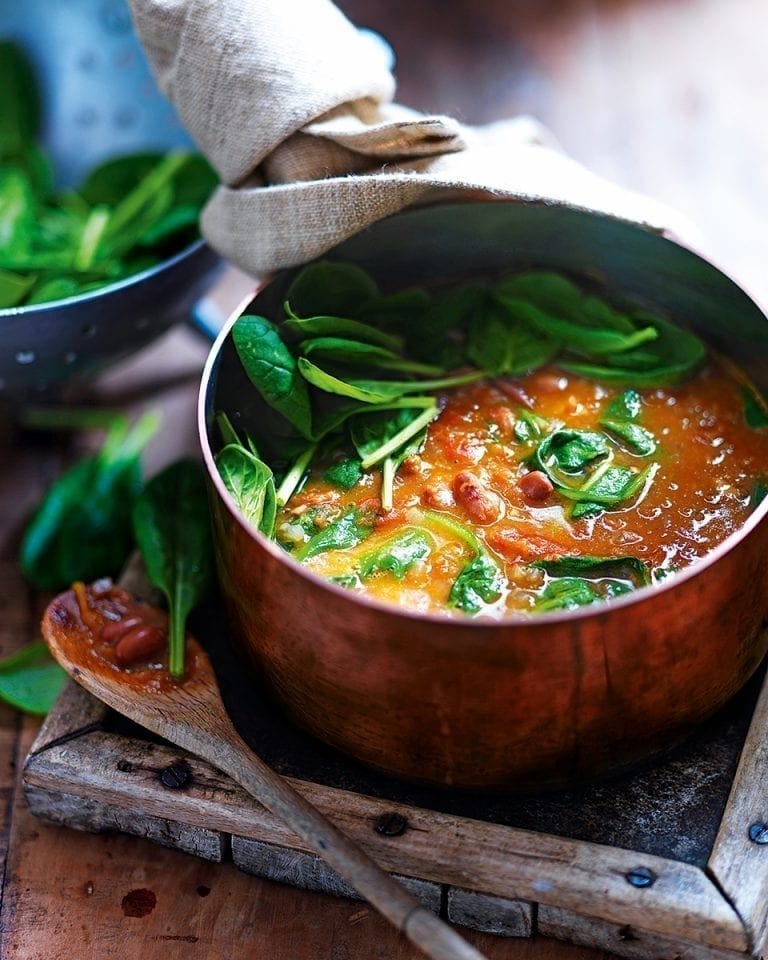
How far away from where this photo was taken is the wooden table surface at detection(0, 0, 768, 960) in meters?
1.47

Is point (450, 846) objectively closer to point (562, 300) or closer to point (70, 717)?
point (70, 717)

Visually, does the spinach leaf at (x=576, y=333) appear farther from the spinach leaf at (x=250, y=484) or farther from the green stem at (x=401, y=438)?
the spinach leaf at (x=250, y=484)

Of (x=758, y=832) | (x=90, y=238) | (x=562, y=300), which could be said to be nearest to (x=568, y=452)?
(x=562, y=300)

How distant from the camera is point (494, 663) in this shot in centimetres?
126

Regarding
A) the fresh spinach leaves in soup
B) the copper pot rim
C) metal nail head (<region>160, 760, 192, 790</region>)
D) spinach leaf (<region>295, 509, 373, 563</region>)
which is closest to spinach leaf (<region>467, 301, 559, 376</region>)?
the fresh spinach leaves in soup

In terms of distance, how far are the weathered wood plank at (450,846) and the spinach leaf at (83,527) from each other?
389 millimetres

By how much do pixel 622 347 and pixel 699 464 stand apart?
0.75ft

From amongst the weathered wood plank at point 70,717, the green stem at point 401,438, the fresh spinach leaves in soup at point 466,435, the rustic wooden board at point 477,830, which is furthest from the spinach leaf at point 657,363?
the weathered wood plank at point 70,717

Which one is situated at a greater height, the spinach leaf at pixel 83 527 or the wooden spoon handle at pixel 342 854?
the wooden spoon handle at pixel 342 854

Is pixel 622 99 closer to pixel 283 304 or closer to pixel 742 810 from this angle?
pixel 283 304

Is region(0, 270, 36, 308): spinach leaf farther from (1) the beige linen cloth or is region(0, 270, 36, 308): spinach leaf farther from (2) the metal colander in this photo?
(1) the beige linen cloth

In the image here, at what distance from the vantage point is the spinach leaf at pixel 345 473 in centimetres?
163

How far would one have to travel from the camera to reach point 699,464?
5.33 feet

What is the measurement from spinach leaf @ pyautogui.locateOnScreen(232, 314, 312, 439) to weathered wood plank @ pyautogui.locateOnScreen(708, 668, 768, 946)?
0.72 metres
